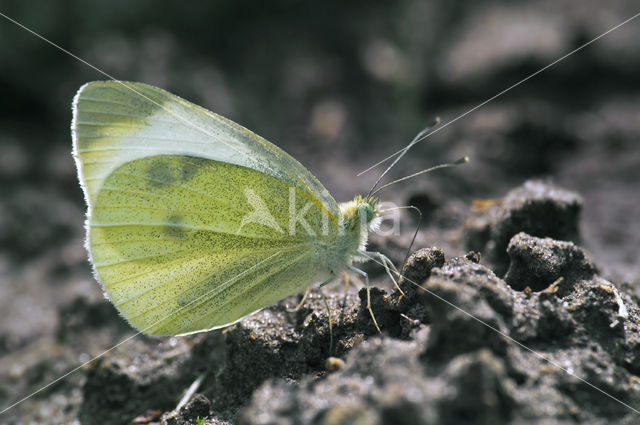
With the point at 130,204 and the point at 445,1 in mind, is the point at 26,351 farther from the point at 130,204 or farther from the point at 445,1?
the point at 445,1

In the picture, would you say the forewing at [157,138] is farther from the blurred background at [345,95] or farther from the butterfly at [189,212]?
the blurred background at [345,95]

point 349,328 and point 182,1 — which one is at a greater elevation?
point 182,1

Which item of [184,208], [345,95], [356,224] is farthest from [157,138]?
[345,95]

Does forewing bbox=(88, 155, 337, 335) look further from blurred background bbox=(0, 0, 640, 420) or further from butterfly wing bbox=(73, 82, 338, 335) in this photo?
blurred background bbox=(0, 0, 640, 420)

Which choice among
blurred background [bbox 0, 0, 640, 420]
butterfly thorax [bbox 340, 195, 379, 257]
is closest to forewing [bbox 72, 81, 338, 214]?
butterfly thorax [bbox 340, 195, 379, 257]

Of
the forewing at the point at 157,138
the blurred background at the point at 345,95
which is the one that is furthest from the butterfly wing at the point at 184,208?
the blurred background at the point at 345,95

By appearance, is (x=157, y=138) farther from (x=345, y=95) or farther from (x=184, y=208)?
(x=345, y=95)

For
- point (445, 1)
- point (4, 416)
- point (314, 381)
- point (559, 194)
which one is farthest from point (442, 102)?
point (4, 416)

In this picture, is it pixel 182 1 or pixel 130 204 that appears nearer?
pixel 130 204
